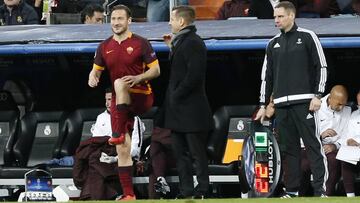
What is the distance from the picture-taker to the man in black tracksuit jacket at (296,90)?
44.2ft

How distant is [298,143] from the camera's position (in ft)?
44.8

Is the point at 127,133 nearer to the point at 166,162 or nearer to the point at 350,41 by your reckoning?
the point at 166,162

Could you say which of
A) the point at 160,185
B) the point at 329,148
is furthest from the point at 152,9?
the point at 329,148

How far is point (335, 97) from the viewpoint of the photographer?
1525 cm

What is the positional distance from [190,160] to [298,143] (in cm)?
117

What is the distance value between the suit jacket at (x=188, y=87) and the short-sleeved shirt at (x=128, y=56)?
27 centimetres

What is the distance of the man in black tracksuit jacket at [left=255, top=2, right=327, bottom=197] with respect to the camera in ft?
44.2

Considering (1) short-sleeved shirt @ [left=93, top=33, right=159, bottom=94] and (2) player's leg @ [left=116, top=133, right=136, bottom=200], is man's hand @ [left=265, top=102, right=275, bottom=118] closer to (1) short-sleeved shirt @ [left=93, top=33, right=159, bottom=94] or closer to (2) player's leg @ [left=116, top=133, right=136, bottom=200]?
(1) short-sleeved shirt @ [left=93, top=33, right=159, bottom=94]

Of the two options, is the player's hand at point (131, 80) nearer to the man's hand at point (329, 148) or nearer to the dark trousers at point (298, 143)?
the dark trousers at point (298, 143)

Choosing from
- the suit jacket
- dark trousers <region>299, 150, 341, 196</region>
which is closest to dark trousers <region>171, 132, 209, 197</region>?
the suit jacket

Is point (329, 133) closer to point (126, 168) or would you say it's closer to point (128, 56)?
point (126, 168)

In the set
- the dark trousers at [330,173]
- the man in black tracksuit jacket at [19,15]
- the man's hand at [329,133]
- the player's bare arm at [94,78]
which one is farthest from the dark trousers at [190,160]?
the man in black tracksuit jacket at [19,15]

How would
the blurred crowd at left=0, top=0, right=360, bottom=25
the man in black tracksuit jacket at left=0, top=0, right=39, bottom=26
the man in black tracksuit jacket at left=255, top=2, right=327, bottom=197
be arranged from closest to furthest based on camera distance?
the man in black tracksuit jacket at left=255, top=2, right=327, bottom=197, the blurred crowd at left=0, top=0, right=360, bottom=25, the man in black tracksuit jacket at left=0, top=0, right=39, bottom=26

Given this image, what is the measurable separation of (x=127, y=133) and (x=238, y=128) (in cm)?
266
